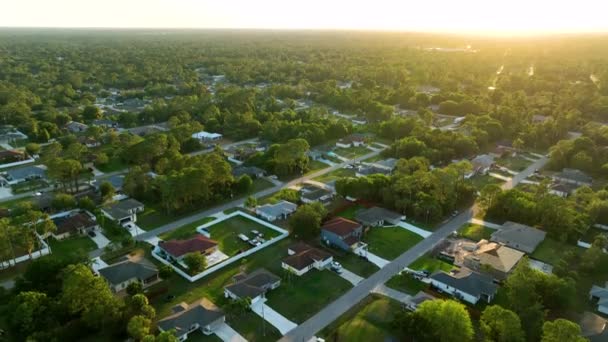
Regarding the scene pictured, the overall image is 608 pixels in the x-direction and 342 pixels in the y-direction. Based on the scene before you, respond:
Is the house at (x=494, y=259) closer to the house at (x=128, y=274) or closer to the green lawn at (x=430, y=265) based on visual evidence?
the green lawn at (x=430, y=265)

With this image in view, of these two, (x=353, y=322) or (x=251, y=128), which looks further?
(x=251, y=128)

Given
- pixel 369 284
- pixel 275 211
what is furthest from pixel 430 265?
pixel 275 211

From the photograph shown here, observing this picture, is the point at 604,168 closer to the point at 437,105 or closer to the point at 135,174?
the point at 437,105

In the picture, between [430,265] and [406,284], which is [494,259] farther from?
[406,284]

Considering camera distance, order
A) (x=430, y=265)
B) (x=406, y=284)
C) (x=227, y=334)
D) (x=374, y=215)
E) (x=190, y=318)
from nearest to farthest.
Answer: (x=227, y=334), (x=190, y=318), (x=406, y=284), (x=430, y=265), (x=374, y=215)

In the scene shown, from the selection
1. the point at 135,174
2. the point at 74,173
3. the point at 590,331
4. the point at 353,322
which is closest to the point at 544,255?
the point at 590,331

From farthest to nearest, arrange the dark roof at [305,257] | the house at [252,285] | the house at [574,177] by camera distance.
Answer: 1. the house at [574,177]
2. the dark roof at [305,257]
3. the house at [252,285]

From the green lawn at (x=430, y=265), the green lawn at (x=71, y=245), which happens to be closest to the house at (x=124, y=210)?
the green lawn at (x=71, y=245)
